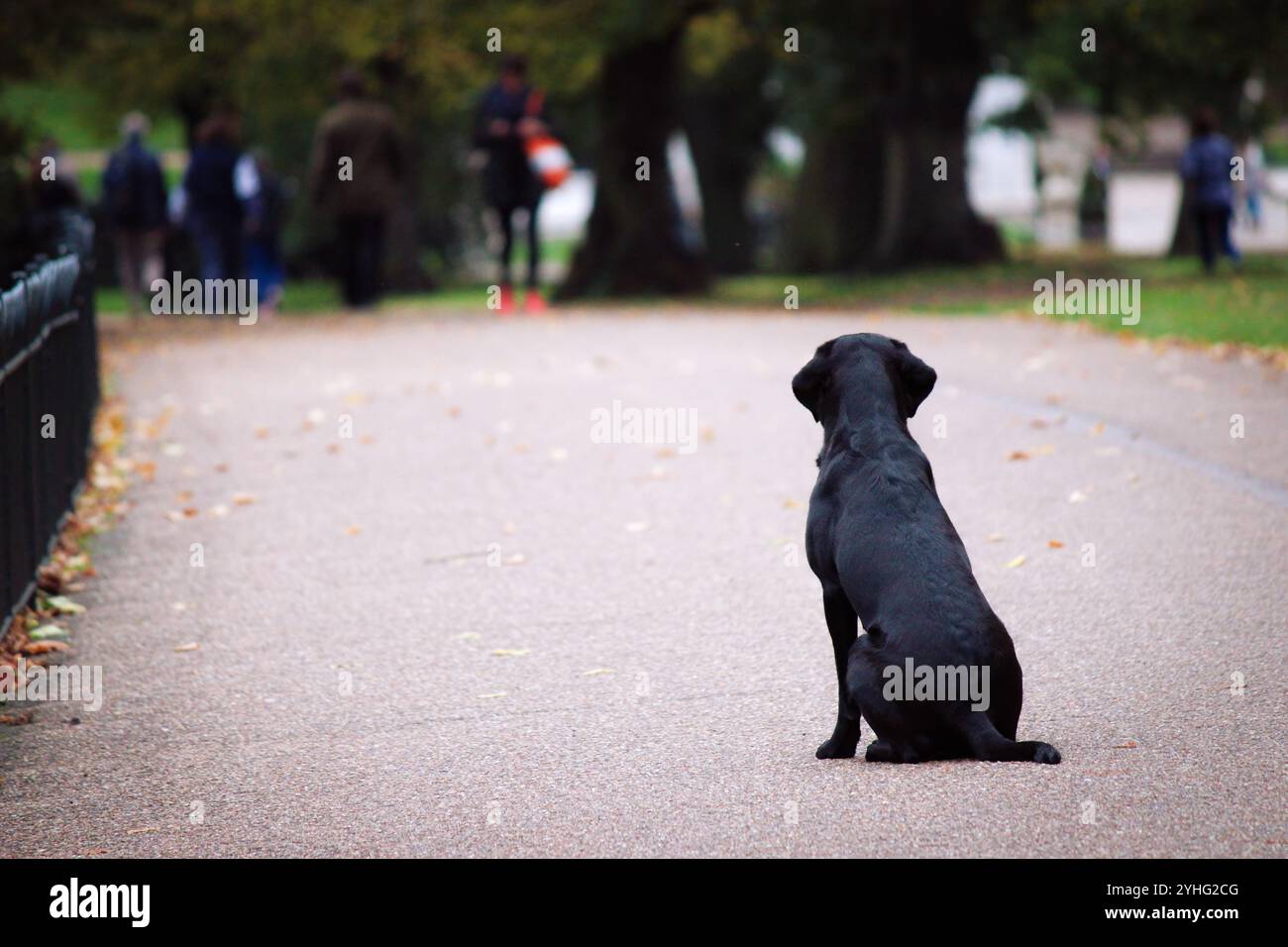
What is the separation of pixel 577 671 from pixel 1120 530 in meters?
3.05

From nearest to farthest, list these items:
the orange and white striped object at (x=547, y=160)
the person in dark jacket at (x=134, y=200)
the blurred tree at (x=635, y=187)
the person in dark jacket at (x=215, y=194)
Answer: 1. the orange and white striped object at (x=547, y=160)
2. the person in dark jacket at (x=215, y=194)
3. the person in dark jacket at (x=134, y=200)
4. the blurred tree at (x=635, y=187)

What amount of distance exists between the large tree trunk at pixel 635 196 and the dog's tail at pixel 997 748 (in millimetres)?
20026

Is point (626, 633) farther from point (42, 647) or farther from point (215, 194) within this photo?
point (215, 194)

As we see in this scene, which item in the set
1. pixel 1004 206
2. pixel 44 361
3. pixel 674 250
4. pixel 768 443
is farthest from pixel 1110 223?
pixel 44 361

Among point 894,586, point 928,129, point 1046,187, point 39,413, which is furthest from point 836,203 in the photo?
point 894,586

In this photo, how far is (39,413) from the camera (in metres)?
8.42

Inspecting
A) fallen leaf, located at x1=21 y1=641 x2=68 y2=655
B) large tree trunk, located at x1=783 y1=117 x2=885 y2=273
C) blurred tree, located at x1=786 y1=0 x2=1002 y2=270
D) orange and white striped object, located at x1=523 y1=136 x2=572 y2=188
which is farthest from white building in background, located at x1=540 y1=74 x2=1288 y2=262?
fallen leaf, located at x1=21 y1=641 x2=68 y2=655

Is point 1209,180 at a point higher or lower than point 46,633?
higher

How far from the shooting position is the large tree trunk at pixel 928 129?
90.0ft

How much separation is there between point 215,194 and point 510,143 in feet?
15.7

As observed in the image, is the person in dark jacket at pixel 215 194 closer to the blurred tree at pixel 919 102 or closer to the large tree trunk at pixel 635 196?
the large tree trunk at pixel 635 196

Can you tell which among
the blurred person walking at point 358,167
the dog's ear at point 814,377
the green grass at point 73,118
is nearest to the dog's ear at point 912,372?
the dog's ear at point 814,377

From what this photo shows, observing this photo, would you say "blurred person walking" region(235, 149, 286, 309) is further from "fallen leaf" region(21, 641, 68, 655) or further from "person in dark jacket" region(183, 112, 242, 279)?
"fallen leaf" region(21, 641, 68, 655)

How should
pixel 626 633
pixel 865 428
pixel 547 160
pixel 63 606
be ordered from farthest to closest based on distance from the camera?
pixel 547 160
pixel 63 606
pixel 626 633
pixel 865 428
